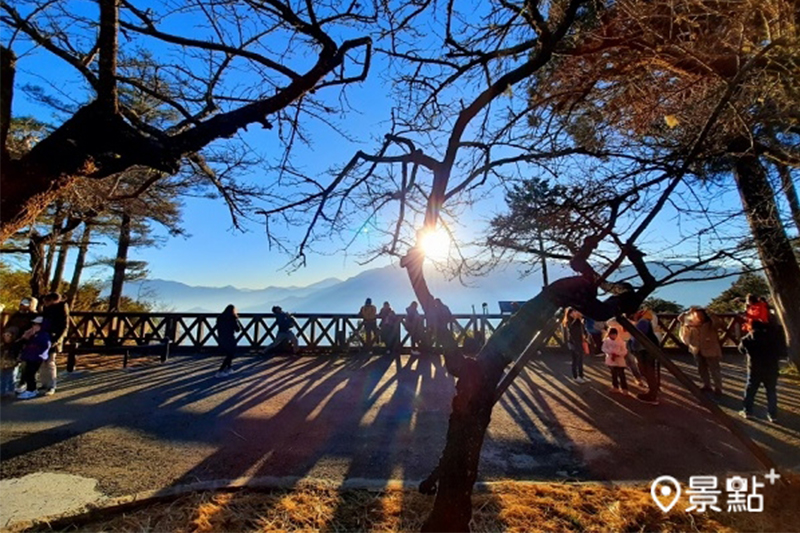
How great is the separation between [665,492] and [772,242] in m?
2.59

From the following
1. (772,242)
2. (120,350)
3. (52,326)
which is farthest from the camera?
(120,350)

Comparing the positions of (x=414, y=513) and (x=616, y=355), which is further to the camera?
(x=616, y=355)

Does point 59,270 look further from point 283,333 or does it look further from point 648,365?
point 648,365

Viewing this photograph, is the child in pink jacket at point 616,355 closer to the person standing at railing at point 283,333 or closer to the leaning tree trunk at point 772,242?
the leaning tree trunk at point 772,242

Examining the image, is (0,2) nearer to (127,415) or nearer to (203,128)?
(203,128)

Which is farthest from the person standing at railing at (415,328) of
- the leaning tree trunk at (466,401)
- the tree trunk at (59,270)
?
the tree trunk at (59,270)

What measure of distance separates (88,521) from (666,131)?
6072mm

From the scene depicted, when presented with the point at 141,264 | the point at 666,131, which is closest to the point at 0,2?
the point at 666,131

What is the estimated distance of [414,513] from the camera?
8.16ft

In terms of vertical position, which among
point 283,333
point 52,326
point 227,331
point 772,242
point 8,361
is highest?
point 772,242

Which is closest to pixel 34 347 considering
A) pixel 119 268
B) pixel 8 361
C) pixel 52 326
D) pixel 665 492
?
pixel 52 326

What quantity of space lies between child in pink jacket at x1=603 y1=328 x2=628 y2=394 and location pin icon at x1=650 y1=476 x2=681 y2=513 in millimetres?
3298

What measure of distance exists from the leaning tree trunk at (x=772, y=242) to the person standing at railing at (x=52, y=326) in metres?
9.20

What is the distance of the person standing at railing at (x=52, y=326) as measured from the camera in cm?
579
